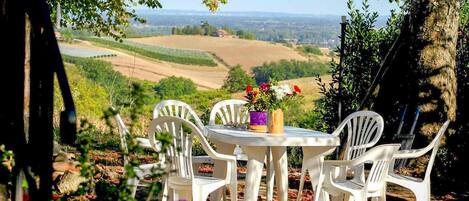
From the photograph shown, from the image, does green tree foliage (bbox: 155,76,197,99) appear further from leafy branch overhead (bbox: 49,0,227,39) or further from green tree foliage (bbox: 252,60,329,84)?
leafy branch overhead (bbox: 49,0,227,39)

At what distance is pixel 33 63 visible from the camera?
9.39 feet

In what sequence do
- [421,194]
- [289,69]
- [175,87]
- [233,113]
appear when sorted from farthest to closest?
[289,69], [175,87], [233,113], [421,194]

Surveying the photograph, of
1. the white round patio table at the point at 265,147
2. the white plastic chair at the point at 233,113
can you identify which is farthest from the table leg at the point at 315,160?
the white plastic chair at the point at 233,113

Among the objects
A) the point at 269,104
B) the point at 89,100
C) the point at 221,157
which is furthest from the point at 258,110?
the point at 89,100

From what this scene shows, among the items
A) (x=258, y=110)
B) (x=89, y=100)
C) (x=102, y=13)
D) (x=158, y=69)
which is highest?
(x=102, y=13)

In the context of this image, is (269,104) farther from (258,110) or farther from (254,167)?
(254,167)

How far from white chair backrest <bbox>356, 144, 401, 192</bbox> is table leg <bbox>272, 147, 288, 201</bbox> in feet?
2.68

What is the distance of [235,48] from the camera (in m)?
52.4

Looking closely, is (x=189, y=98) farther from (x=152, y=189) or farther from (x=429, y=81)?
(x=152, y=189)

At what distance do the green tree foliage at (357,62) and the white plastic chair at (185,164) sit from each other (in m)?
4.30

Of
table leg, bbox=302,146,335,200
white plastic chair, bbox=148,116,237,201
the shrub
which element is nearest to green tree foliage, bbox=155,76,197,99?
the shrub

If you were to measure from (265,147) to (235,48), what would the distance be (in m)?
47.1

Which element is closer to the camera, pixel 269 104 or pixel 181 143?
pixel 181 143

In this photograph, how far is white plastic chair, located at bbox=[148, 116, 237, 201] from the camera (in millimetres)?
4843
